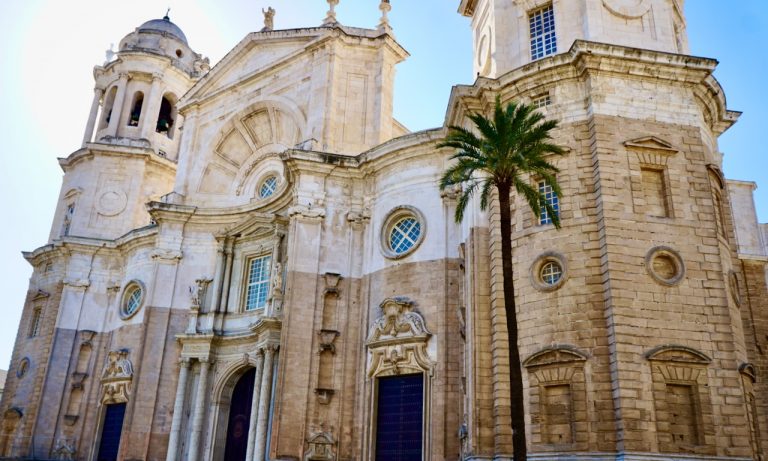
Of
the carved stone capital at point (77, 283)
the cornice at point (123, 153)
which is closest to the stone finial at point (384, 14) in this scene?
the cornice at point (123, 153)

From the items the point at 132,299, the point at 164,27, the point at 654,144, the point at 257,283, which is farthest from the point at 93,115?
the point at 654,144

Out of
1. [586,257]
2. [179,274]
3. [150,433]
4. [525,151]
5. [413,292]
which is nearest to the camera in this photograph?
[525,151]

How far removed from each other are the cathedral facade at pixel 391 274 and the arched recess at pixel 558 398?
54mm

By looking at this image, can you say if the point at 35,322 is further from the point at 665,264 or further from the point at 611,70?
Answer: the point at 665,264

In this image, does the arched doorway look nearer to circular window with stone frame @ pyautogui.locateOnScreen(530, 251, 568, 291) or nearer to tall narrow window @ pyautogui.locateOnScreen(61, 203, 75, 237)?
circular window with stone frame @ pyautogui.locateOnScreen(530, 251, 568, 291)

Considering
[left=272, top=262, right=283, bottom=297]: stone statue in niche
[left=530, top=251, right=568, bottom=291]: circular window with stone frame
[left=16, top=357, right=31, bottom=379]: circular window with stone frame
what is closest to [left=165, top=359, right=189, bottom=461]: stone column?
[left=272, top=262, right=283, bottom=297]: stone statue in niche

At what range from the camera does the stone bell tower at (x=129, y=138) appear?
37000 mm

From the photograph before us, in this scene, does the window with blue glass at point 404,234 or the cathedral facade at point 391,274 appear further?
the window with blue glass at point 404,234

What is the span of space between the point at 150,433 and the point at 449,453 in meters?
13.3

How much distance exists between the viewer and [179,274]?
30.4m

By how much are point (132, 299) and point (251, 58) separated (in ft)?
Result: 40.2

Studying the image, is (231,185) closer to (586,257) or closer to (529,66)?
(529,66)

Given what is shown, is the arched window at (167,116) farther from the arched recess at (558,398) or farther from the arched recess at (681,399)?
the arched recess at (681,399)

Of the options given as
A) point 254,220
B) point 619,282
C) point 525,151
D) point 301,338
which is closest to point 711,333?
point 619,282
